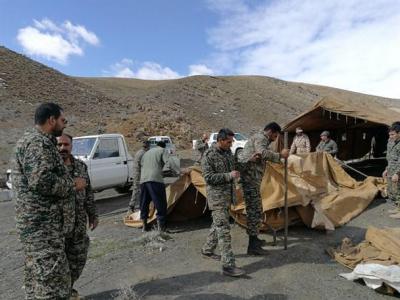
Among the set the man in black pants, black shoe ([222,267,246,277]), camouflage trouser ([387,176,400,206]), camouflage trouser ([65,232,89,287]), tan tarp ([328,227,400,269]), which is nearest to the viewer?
camouflage trouser ([65,232,89,287])

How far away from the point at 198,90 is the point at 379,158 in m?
34.1

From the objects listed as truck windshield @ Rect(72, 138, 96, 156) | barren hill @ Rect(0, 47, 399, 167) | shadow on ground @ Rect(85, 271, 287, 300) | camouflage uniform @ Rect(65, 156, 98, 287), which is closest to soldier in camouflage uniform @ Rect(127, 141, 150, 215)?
truck windshield @ Rect(72, 138, 96, 156)

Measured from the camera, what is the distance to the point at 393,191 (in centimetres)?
836

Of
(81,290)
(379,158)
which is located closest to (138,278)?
(81,290)

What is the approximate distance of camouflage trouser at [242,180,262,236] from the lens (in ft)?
19.1

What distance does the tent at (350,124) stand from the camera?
1091 cm

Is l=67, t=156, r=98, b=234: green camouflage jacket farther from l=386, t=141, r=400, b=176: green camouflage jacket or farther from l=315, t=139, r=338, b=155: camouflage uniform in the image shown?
l=315, t=139, r=338, b=155: camouflage uniform

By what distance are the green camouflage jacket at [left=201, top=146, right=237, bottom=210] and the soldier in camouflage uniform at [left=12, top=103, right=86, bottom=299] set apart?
226 centimetres

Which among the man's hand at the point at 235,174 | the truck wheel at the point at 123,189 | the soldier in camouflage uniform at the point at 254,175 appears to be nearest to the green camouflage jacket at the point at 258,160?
the soldier in camouflage uniform at the point at 254,175

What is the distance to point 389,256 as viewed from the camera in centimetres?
510

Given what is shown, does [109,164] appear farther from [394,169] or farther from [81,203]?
[394,169]

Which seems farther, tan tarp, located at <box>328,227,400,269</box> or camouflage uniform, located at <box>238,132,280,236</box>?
camouflage uniform, located at <box>238,132,280,236</box>

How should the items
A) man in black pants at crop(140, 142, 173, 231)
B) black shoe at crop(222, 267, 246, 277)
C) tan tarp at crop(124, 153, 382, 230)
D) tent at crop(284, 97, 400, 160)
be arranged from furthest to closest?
tent at crop(284, 97, 400, 160) → man in black pants at crop(140, 142, 173, 231) → tan tarp at crop(124, 153, 382, 230) → black shoe at crop(222, 267, 246, 277)

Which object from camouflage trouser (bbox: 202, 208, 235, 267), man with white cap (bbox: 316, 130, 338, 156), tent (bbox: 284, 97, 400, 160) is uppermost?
tent (bbox: 284, 97, 400, 160)
